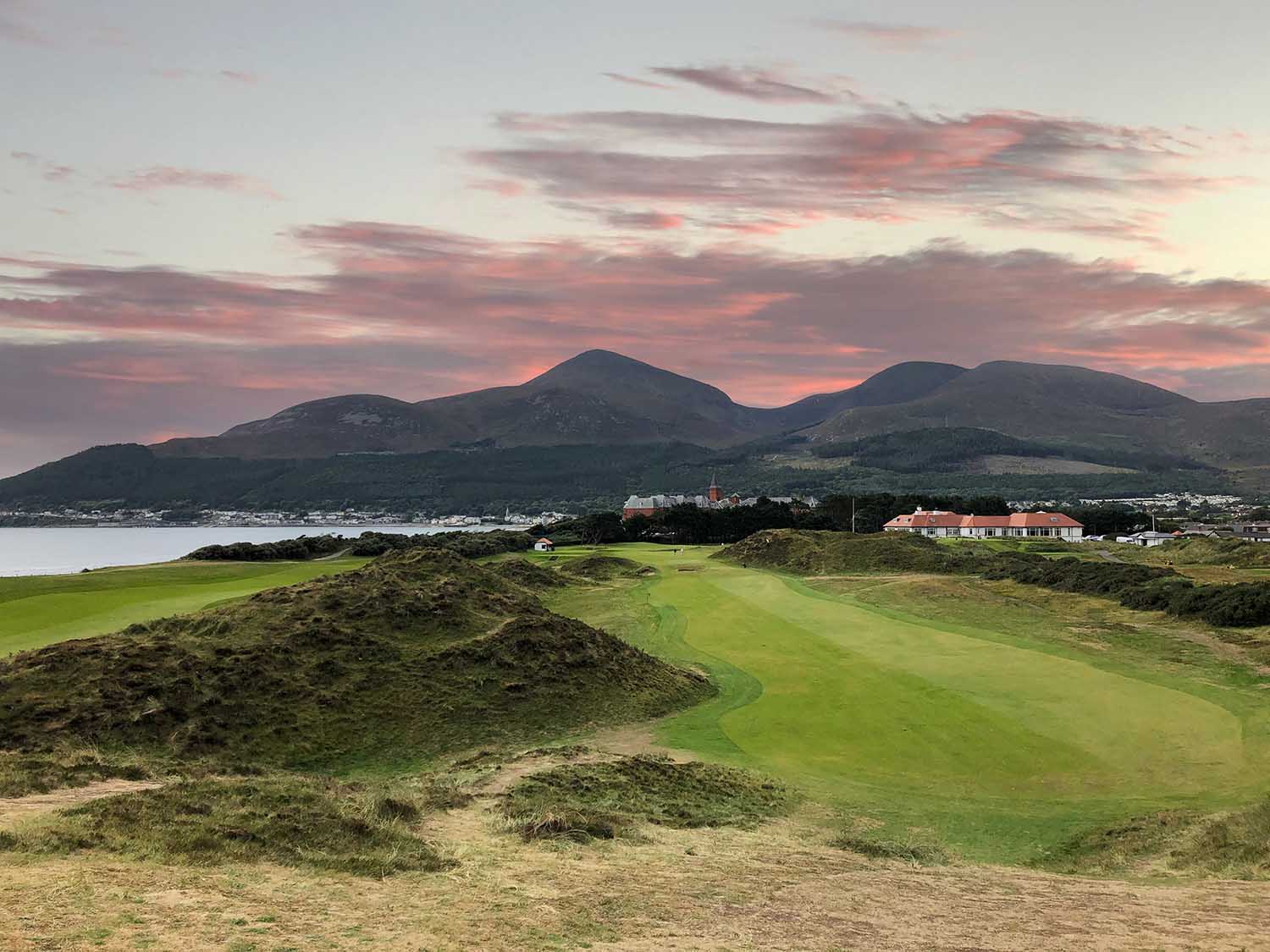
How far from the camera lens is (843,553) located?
78000 mm

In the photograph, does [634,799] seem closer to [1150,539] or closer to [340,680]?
[340,680]

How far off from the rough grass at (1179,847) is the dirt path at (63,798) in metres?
16.3

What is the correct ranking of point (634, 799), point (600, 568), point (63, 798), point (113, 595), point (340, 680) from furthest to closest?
point (600, 568) < point (113, 595) < point (340, 680) < point (634, 799) < point (63, 798)

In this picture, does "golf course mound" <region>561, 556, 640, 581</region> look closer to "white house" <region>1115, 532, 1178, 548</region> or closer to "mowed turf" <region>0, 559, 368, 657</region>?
"mowed turf" <region>0, 559, 368, 657</region>

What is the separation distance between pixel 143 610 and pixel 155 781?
25636mm

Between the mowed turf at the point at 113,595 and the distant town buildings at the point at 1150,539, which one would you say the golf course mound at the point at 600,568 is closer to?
the mowed turf at the point at 113,595

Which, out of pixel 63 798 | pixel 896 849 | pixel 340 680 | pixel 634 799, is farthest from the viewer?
pixel 340 680

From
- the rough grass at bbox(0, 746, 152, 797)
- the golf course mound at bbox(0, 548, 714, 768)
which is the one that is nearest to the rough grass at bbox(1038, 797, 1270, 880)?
the golf course mound at bbox(0, 548, 714, 768)

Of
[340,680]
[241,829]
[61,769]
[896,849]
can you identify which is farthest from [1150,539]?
[241,829]

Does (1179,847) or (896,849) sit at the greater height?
(896,849)

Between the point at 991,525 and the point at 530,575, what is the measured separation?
9224cm

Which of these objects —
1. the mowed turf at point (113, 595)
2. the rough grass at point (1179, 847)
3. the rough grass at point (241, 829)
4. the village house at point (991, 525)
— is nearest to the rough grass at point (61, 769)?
the rough grass at point (241, 829)

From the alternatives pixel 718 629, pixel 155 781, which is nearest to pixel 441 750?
pixel 155 781

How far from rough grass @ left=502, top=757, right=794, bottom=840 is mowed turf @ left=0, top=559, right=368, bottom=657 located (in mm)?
22420
